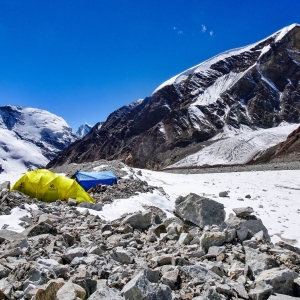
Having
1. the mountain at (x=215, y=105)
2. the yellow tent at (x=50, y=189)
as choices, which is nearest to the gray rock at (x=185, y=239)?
the yellow tent at (x=50, y=189)

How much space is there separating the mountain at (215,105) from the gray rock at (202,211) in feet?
284

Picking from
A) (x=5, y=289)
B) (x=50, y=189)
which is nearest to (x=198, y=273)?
(x=5, y=289)

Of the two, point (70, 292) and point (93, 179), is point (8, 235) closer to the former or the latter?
point (70, 292)

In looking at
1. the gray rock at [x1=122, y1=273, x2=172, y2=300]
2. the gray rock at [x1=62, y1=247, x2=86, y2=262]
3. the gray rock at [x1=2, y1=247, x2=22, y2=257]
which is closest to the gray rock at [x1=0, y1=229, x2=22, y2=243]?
the gray rock at [x1=2, y1=247, x2=22, y2=257]

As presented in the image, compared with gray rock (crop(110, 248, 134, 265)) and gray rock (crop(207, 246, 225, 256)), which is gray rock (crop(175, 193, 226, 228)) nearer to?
gray rock (crop(207, 246, 225, 256))

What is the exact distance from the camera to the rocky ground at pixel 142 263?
12.8 feet

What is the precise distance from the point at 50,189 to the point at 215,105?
12571cm

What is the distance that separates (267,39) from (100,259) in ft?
600

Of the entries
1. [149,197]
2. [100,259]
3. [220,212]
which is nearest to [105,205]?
[149,197]

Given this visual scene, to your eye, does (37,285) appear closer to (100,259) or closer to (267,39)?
(100,259)

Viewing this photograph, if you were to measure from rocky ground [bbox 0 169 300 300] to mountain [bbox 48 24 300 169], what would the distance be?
8901 centimetres

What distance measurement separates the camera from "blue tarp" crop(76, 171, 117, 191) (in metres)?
16.2

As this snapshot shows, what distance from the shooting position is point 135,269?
4.77 m

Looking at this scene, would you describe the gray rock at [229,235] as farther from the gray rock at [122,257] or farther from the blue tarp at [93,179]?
the blue tarp at [93,179]
